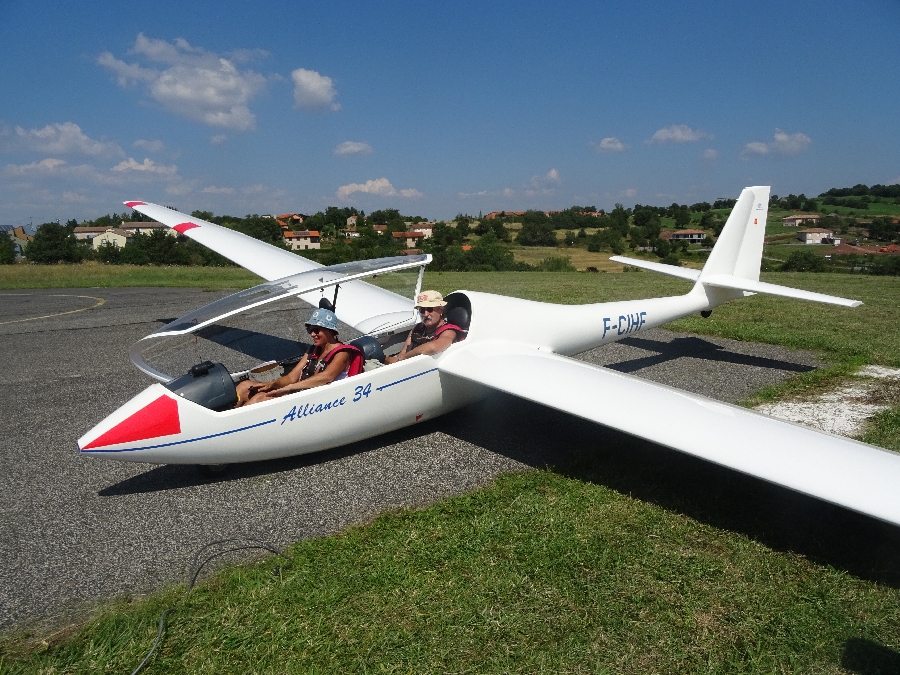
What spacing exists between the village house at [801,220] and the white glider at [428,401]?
84.8 m

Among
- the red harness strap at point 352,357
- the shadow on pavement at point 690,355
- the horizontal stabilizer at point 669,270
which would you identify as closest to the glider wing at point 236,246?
the red harness strap at point 352,357

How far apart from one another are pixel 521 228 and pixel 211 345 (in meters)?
76.1

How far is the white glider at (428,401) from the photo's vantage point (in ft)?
13.7

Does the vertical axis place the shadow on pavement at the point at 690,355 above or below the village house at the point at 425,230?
below

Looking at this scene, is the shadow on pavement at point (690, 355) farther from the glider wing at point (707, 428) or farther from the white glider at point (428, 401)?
the glider wing at point (707, 428)

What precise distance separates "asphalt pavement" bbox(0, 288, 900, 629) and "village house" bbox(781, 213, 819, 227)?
82870mm

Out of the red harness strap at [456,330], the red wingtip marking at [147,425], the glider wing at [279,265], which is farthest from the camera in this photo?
the glider wing at [279,265]

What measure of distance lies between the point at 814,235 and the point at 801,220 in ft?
50.6

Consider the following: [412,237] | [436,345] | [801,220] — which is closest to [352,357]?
[436,345]

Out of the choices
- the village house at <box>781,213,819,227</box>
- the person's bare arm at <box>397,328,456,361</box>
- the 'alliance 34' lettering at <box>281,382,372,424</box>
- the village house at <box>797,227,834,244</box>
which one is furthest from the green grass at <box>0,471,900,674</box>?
the village house at <box>781,213,819,227</box>

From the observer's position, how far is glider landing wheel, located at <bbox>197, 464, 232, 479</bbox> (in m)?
5.33

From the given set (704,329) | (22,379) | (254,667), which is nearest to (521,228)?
(704,329)

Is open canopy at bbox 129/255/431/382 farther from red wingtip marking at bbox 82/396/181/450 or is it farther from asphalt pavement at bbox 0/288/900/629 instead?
asphalt pavement at bbox 0/288/900/629

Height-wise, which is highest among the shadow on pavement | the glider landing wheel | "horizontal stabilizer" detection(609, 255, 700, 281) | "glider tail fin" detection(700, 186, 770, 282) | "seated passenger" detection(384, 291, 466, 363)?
"glider tail fin" detection(700, 186, 770, 282)
